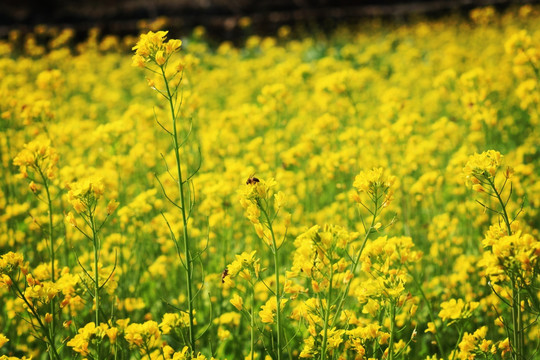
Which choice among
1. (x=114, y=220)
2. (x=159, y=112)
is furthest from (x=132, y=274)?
(x=159, y=112)

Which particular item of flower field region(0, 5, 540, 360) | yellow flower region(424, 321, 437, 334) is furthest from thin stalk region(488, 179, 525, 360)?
yellow flower region(424, 321, 437, 334)

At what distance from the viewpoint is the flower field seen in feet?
5.43

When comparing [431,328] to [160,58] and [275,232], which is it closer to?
[275,232]

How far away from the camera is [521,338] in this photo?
1732mm

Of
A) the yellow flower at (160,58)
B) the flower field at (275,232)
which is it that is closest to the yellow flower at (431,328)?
the flower field at (275,232)

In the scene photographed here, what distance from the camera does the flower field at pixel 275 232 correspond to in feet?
5.43

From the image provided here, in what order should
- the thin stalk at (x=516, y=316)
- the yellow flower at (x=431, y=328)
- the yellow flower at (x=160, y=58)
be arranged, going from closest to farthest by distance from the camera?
1. the thin stalk at (x=516, y=316)
2. the yellow flower at (x=160, y=58)
3. the yellow flower at (x=431, y=328)

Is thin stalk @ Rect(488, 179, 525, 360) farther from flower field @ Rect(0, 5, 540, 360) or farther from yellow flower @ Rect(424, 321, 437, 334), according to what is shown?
yellow flower @ Rect(424, 321, 437, 334)

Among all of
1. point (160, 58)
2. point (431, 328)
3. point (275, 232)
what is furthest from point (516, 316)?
point (160, 58)

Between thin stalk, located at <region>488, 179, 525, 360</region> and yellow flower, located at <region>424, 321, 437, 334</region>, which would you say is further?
yellow flower, located at <region>424, 321, 437, 334</region>

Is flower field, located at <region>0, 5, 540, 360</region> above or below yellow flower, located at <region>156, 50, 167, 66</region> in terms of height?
below

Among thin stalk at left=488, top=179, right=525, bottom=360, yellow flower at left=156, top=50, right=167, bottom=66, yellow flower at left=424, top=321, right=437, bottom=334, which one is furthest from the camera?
yellow flower at left=424, top=321, right=437, bottom=334

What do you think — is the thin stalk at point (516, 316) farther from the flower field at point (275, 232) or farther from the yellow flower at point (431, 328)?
the yellow flower at point (431, 328)

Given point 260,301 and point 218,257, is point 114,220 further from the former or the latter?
point 260,301
